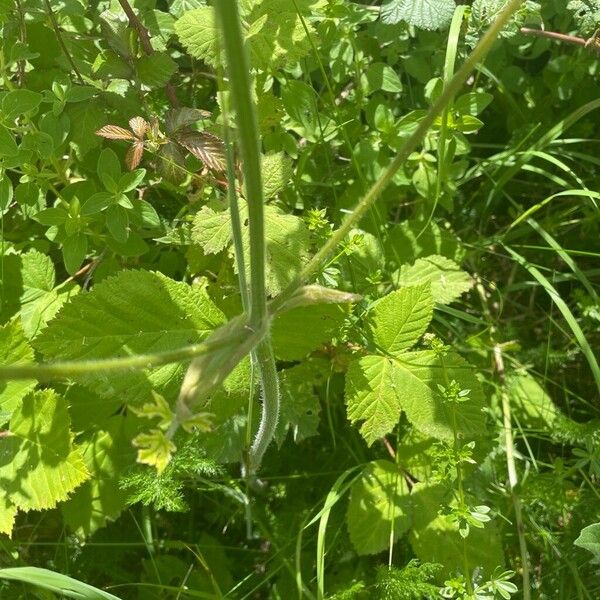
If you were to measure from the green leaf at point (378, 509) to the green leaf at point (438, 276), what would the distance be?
476mm

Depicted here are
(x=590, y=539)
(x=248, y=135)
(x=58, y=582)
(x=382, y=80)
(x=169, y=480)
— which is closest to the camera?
(x=248, y=135)

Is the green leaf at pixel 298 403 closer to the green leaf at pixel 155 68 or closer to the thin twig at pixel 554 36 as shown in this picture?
the green leaf at pixel 155 68

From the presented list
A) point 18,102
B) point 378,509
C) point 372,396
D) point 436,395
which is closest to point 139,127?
point 18,102

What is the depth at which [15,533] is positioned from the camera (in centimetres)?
210

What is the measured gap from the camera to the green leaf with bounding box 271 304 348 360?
5.91ft

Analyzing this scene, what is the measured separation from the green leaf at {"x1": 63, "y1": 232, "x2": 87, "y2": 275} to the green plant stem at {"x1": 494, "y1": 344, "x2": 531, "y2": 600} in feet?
3.87

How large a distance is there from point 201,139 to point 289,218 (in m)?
0.27

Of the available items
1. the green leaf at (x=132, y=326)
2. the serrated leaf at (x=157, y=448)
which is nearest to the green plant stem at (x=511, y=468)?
the green leaf at (x=132, y=326)

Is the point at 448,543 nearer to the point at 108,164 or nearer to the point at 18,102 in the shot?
the point at 108,164

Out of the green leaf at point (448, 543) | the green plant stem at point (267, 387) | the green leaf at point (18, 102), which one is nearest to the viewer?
the green plant stem at point (267, 387)

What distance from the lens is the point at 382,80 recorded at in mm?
2113

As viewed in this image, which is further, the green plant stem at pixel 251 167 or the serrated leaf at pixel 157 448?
the serrated leaf at pixel 157 448

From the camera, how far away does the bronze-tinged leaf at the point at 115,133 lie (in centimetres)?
176

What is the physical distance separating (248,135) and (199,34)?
953 mm
